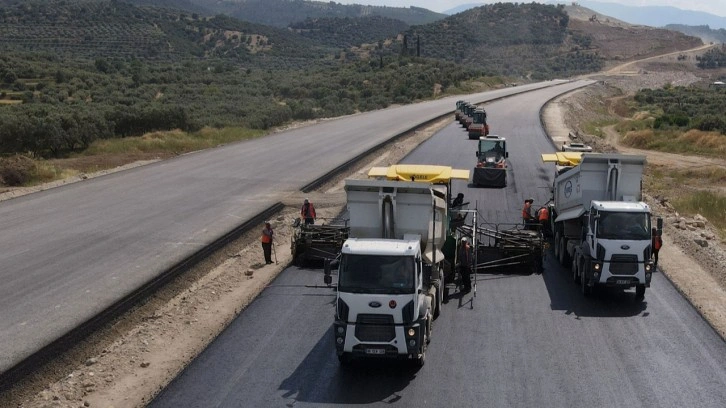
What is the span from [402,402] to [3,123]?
34708 mm

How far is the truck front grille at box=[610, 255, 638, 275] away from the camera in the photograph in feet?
64.4

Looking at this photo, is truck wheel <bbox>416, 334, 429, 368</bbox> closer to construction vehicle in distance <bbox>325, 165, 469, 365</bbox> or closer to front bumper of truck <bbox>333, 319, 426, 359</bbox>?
construction vehicle in distance <bbox>325, 165, 469, 365</bbox>

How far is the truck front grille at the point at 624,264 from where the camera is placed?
19625mm

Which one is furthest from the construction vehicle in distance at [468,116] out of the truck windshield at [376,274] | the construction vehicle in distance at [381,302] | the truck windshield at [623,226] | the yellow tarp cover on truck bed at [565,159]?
the truck windshield at [376,274]

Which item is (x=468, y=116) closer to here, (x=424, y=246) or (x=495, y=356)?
(x=424, y=246)

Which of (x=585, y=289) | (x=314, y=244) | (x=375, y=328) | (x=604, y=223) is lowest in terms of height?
(x=585, y=289)

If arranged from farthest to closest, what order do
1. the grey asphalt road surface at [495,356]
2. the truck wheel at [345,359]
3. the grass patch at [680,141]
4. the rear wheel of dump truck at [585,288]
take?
the grass patch at [680,141] < the rear wheel of dump truck at [585,288] < the truck wheel at [345,359] < the grey asphalt road surface at [495,356]

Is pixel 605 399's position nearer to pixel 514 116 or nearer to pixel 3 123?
pixel 3 123

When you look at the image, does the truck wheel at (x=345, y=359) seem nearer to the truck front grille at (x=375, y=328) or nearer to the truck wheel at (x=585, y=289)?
the truck front grille at (x=375, y=328)

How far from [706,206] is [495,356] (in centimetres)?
2176

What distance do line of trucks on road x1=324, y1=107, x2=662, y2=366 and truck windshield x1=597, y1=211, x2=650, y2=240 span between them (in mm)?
25

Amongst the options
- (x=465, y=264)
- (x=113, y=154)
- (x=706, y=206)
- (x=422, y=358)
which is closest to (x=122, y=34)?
(x=113, y=154)

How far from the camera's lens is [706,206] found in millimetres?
34219

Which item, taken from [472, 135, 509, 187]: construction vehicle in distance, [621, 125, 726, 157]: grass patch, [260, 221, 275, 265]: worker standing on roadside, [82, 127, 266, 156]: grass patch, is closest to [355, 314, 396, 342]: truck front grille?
[260, 221, 275, 265]: worker standing on roadside
